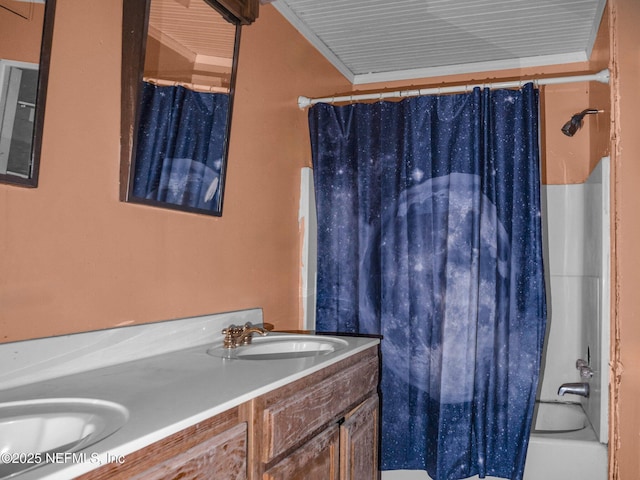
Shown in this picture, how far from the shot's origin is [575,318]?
9.16 feet

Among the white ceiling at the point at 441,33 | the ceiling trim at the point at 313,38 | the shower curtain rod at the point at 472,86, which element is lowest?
the shower curtain rod at the point at 472,86

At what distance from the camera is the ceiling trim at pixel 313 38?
2.33 meters

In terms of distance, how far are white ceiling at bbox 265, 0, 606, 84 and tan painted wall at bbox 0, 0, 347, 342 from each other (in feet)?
1.55

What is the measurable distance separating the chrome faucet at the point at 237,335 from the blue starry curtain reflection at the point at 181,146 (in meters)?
0.41

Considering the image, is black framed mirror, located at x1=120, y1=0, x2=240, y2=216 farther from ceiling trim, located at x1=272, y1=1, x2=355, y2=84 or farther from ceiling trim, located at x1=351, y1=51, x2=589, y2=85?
ceiling trim, located at x1=351, y1=51, x2=589, y2=85

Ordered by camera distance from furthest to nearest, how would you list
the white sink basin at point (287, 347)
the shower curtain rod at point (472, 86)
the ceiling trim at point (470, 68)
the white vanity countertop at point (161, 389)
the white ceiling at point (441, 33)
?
the ceiling trim at point (470, 68), the white ceiling at point (441, 33), the shower curtain rod at point (472, 86), the white sink basin at point (287, 347), the white vanity countertop at point (161, 389)

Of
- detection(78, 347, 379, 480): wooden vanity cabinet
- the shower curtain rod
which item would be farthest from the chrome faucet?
the shower curtain rod

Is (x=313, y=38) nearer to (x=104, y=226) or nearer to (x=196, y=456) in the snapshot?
(x=104, y=226)

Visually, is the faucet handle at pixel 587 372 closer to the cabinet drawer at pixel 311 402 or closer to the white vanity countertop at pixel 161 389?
the cabinet drawer at pixel 311 402

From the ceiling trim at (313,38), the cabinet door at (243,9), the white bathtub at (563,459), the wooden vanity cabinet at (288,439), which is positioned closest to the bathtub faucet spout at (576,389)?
the white bathtub at (563,459)

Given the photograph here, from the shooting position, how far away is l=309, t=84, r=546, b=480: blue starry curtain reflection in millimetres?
2168

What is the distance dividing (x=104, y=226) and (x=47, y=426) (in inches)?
22.7

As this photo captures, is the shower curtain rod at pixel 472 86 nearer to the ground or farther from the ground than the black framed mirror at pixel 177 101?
farther from the ground

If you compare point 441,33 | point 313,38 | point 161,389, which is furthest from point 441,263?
point 161,389
